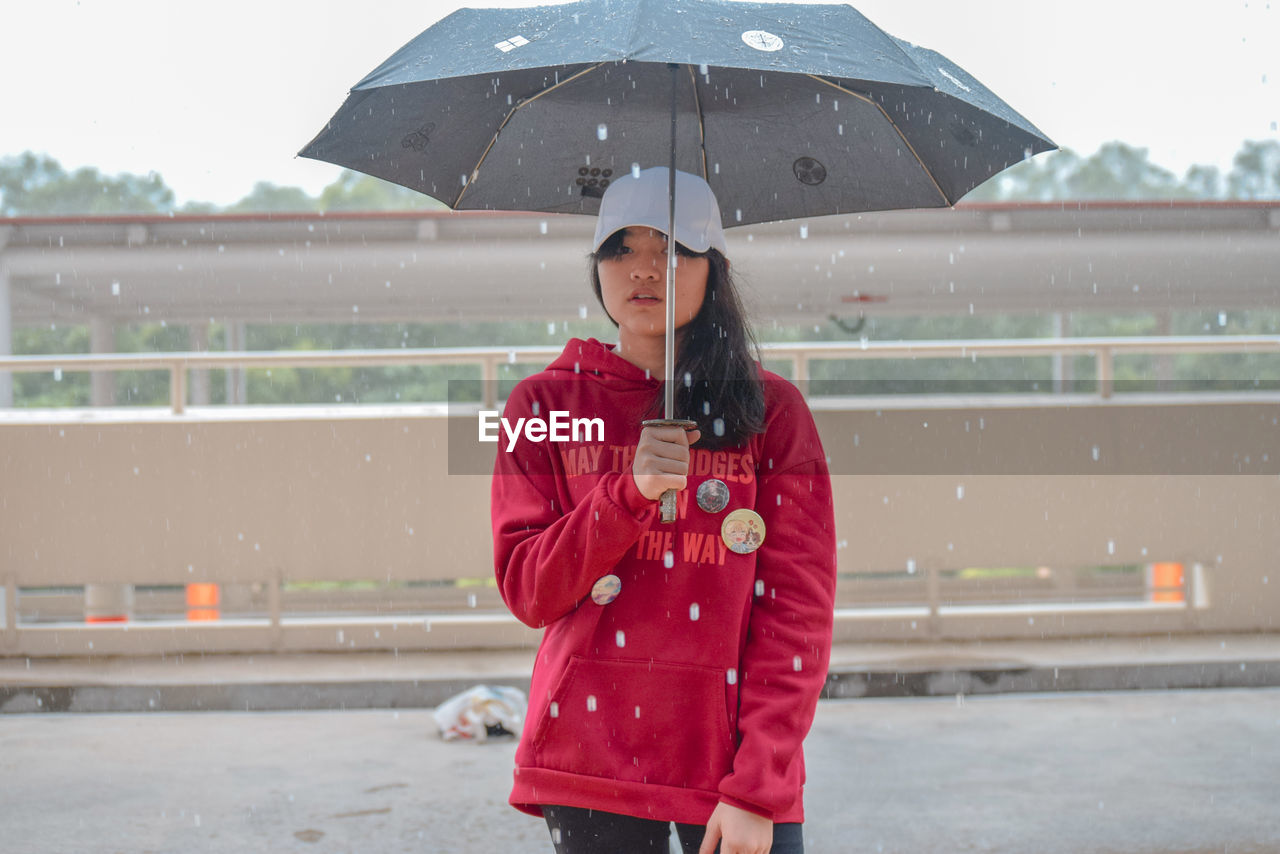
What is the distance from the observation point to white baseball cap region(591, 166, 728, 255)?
1.89 m

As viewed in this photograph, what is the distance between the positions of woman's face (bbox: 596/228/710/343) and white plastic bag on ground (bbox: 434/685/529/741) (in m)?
4.75

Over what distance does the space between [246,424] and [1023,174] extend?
5203 centimetres

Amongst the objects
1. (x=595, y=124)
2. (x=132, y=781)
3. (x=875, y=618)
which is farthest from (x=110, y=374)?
(x=595, y=124)

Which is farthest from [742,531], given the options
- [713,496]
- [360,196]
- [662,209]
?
[360,196]

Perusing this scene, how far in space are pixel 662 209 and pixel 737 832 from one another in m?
0.99

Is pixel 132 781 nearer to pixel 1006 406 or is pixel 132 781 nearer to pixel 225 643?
pixel 225 643

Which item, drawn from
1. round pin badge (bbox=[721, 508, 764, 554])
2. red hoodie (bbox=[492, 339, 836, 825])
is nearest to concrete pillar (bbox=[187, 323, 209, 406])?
red hoodie (bbox=[492, 339, 836, 825])

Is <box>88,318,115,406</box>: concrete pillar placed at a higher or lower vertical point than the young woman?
higher

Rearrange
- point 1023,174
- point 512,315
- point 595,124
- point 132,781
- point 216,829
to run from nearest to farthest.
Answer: point 595,124 → point 216,829 → point 132,781 → point 512,315 → point 1023,174

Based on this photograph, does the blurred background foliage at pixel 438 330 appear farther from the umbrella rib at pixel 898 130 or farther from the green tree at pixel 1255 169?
the umbrella rib at pixel 898 130

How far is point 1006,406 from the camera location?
340 inches

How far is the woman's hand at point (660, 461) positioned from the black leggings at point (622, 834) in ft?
1.71

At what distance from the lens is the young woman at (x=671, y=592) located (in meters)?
1.70

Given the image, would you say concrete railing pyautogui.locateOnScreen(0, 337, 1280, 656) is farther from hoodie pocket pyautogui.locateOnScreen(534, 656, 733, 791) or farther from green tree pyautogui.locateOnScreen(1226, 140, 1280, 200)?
green tree pyautogui.locateOnScreen(1226, 140, 1280, 200)
